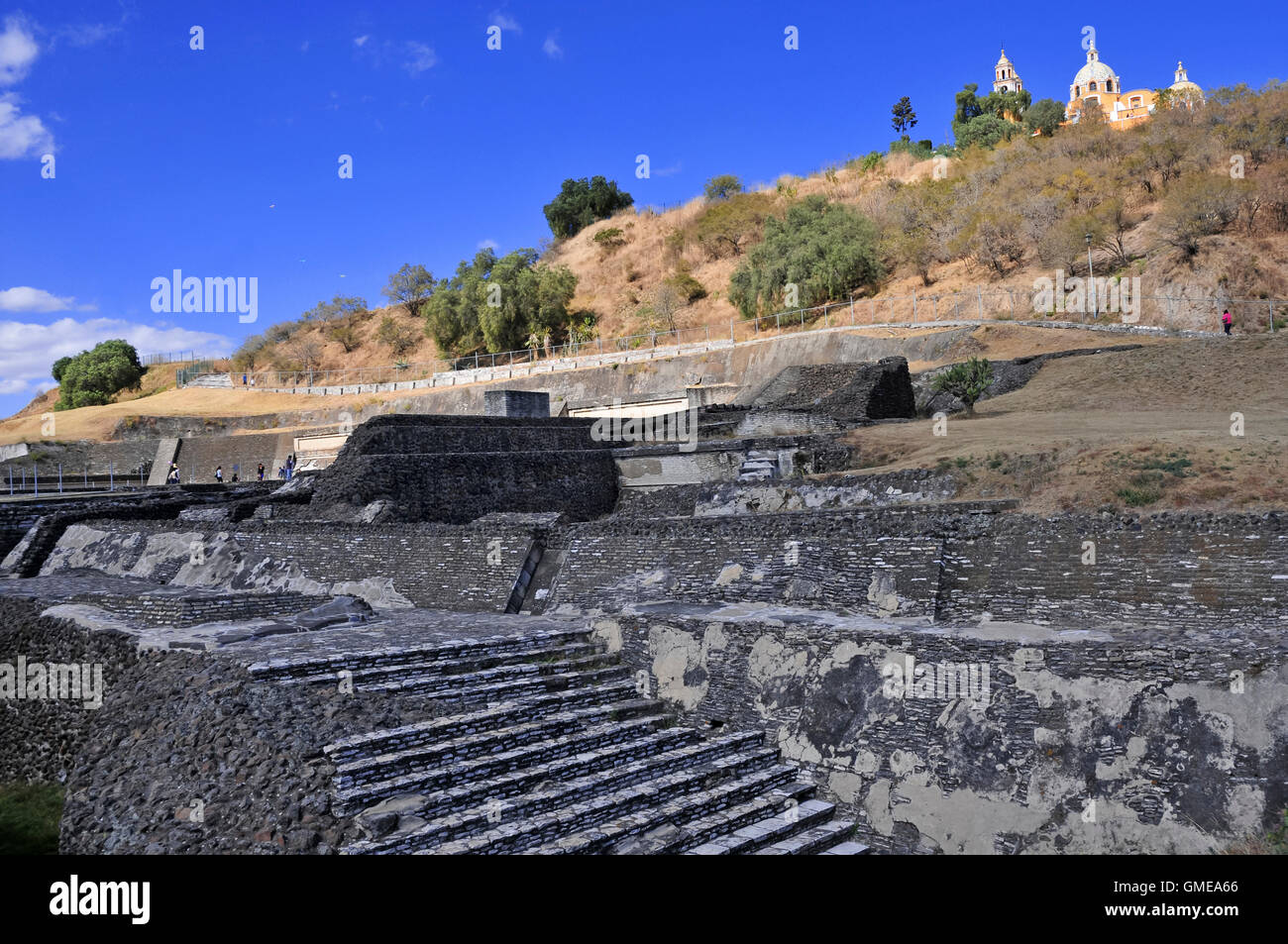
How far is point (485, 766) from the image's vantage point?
6.69 metres

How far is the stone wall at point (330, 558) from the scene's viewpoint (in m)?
11.4

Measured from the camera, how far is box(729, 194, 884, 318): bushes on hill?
41250 mm

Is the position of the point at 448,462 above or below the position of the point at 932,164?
below

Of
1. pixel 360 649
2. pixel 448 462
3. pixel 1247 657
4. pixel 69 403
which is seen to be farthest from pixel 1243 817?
pixel 69 403

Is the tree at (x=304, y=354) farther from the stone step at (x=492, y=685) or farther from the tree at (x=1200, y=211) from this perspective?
the stone step at (x=492, y=685)

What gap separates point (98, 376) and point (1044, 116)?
5790 centimetres

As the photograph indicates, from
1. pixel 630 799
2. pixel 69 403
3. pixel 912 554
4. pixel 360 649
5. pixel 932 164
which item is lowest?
pixel 630 799

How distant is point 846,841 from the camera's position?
6.91 meters

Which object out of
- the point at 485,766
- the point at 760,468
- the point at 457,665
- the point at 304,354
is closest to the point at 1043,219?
the point at 760,468

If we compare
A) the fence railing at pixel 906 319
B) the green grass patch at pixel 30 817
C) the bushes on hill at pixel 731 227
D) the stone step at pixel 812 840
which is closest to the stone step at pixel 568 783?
the stone step at pixel 812 840

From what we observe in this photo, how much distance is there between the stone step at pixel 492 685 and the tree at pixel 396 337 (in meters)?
59.5

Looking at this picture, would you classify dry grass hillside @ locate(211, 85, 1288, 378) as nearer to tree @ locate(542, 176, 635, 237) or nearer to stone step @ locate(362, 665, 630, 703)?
tree @ locate(542, 176, 635, 237)
